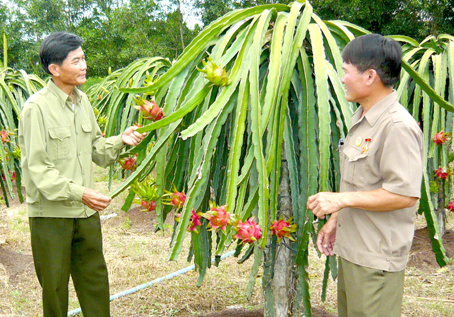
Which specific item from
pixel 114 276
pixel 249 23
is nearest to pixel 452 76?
pixel 249 23

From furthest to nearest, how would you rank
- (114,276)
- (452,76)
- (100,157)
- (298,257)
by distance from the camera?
(114,276) → (452,76) → (100,157) → (298,257)

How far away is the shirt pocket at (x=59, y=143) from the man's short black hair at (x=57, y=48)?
27cm

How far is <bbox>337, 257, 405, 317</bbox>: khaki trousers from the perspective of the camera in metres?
1.32

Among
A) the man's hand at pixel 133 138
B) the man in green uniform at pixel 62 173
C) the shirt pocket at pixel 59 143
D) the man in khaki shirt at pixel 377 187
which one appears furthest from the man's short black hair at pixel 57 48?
the man in khaki shirt at pixel 377 187

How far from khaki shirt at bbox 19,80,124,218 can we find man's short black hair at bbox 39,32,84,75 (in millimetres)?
118

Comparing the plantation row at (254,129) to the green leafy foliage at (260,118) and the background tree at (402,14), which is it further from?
the background tree at (402,14)

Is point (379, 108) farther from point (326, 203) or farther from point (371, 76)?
point (326, 203)

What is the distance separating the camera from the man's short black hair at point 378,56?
4.25 feet

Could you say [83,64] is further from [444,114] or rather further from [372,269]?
[444,114]

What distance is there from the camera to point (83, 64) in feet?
6.64

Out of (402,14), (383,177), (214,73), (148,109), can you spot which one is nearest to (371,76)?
(383,177)

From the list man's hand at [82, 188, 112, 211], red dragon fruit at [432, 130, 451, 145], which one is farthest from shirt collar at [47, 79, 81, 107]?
red dragon fruit at [432, 130, 451, 145]

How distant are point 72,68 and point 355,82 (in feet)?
4.04

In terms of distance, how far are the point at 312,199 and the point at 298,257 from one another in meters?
0.34
